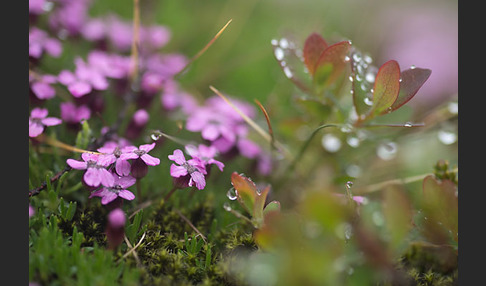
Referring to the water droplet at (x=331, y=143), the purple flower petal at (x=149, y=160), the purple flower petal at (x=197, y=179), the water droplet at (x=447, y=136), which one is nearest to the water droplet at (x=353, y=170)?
the water droplet at (x=331, y=143)

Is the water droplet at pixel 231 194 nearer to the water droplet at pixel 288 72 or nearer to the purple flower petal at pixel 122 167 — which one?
the purple flower petal at pixel 122 167

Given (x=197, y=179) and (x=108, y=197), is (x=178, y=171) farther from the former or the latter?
(x=108, y=197)

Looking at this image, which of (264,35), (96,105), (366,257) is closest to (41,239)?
(96,105)

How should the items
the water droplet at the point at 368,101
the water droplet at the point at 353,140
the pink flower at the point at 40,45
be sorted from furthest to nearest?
the water droplet at the point at 353,140 → the pink flower at the point at 40,45 → the water droplet at the point at 368,101

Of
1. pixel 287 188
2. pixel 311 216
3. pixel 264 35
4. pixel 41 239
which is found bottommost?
pixel 287 188

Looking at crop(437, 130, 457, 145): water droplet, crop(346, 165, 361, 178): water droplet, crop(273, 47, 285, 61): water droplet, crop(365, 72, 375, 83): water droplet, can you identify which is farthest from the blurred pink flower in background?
crop(273, 47, 285, 61): water droplet

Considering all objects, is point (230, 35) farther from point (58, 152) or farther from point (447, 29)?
point (447, 29)
